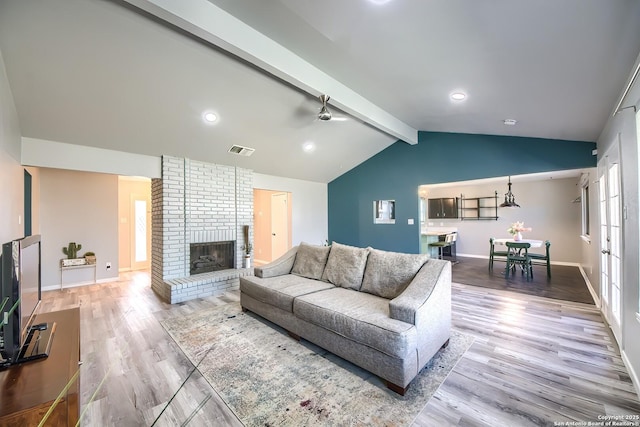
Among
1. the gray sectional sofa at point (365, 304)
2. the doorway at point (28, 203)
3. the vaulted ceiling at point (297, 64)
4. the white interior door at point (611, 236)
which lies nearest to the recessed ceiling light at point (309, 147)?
the vaulted ceiling at point (297, 64)

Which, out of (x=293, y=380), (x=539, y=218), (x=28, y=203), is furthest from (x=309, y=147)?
(x=539, y=218)

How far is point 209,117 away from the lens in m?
3.82

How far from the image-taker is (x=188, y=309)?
384 centimetres

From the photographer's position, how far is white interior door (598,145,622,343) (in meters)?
2.62

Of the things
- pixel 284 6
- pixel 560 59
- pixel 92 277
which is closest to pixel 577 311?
pixel 560 59

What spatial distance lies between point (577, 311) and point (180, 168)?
6.37 metres

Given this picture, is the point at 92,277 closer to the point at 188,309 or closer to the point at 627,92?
→ the point at 188,309

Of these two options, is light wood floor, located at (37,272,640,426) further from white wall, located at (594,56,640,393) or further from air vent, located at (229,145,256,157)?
air vent, located at (229,145,256,157)

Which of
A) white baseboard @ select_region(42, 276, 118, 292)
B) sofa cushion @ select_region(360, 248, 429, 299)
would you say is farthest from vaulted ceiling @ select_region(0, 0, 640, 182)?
white baseboard @ select_region(42, 276, 118, 292)

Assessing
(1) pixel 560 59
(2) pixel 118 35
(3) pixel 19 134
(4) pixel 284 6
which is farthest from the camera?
(3) pixel 19 134

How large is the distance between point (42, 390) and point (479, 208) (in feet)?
31.0

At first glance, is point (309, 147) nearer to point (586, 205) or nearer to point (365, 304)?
point (365, 304)

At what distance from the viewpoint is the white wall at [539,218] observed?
22.6ft

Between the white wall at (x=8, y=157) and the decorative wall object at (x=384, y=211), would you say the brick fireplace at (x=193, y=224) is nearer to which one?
the white wall at (x=8, y=157)
